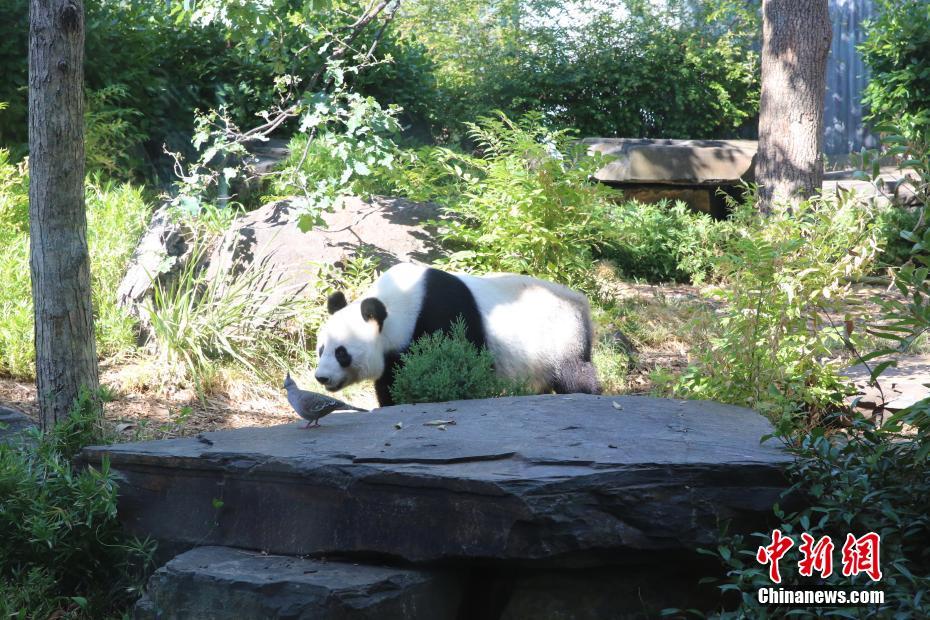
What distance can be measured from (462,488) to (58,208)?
2.75 m

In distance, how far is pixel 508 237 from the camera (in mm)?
7395

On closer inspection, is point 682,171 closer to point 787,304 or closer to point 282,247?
point 282,247

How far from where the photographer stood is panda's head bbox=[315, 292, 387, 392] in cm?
552

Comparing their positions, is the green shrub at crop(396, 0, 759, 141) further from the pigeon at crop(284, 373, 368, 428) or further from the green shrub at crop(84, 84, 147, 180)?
the pigeon at crop(284, 373, 368, 428)

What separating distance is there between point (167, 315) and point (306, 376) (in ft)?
3.84

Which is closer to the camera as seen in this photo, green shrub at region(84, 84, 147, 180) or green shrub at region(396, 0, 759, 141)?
green shrub at region(84, 84, 147, 180)

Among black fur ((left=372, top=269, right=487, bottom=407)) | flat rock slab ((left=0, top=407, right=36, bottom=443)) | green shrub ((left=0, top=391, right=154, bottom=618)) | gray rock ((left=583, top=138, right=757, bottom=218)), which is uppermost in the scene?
gray rock ((left=583, top=138, right=757, bottom=218))

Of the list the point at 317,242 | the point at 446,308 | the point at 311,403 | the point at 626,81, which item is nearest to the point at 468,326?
the point at 446,308

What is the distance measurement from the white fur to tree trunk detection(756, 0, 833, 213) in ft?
10.1

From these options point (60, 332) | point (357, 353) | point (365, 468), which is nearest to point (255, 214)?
point (357, 353)

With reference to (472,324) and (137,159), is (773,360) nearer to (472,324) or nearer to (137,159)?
(472,324)

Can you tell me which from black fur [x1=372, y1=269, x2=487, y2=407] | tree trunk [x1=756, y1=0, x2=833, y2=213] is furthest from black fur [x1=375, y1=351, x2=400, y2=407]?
tree trunk [x1=756, y1=0, x2=833, y2=213]

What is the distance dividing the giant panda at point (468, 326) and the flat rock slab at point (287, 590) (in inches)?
83.2

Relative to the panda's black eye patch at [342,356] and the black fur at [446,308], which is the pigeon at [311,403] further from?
the black fur at [446,308]
